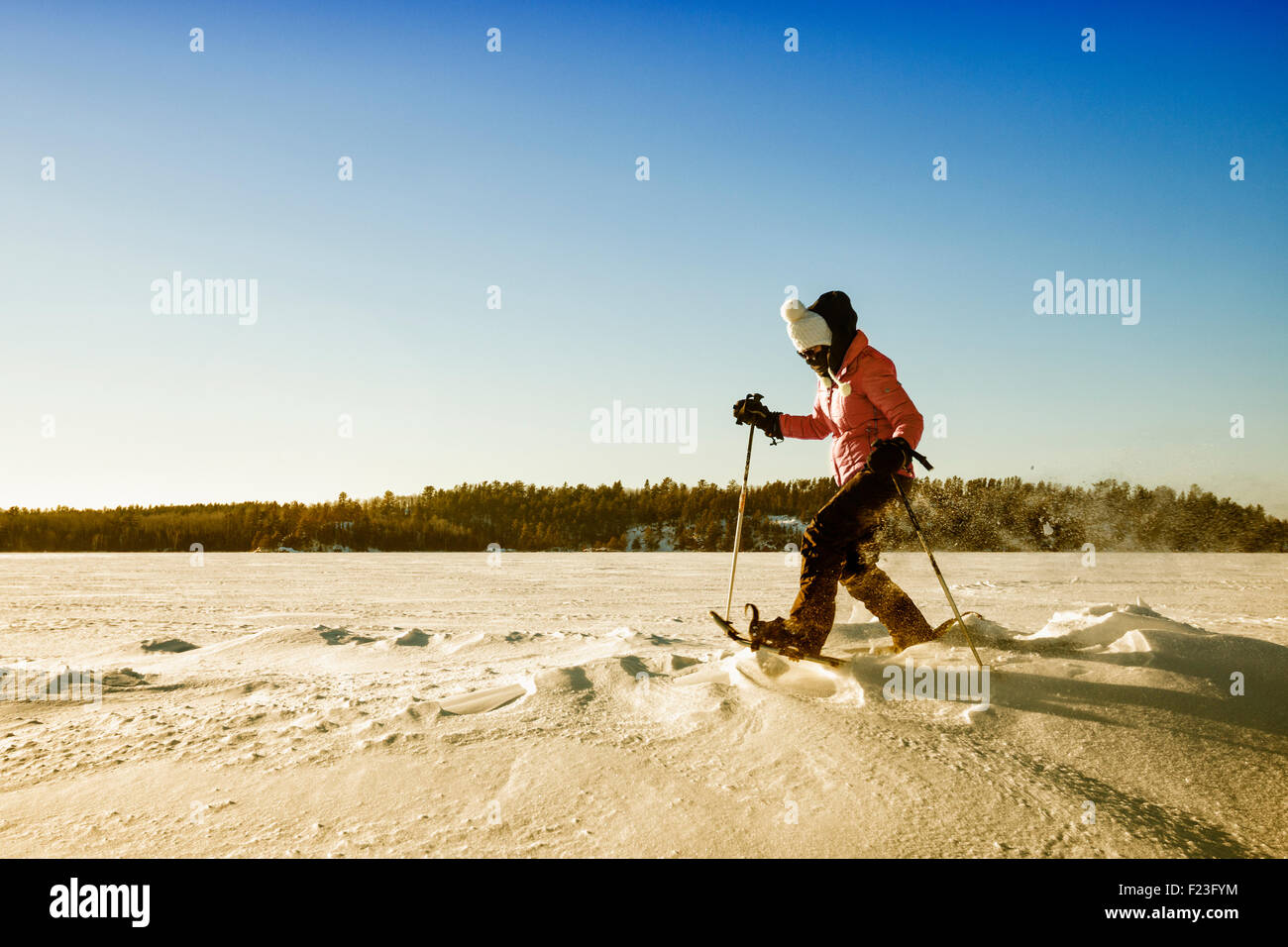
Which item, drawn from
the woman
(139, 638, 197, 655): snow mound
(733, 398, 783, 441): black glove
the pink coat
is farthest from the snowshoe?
(139, 638, 197, 655): snow mound

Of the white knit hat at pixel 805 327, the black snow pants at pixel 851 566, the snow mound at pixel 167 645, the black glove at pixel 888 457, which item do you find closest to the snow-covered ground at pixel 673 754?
the black snow pants at pixel 851 566

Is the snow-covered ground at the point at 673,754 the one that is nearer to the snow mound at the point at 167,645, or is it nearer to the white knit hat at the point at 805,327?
the snow mound at the point at 167,645

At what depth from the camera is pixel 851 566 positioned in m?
3.36

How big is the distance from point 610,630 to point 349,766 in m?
3.52

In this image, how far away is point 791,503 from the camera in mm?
24906

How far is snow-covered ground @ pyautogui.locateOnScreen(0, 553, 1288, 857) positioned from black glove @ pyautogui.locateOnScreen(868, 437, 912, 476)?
0.82 metres

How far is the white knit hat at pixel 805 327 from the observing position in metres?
3.24

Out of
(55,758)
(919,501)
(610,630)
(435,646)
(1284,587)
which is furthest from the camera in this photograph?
(1284,587)

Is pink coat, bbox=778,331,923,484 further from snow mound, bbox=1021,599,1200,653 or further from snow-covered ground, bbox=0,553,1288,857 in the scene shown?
snow mound, bbox=1021,599,1200,653

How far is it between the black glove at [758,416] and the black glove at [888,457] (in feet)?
3.07

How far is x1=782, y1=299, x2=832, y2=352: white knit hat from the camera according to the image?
3240 mm
